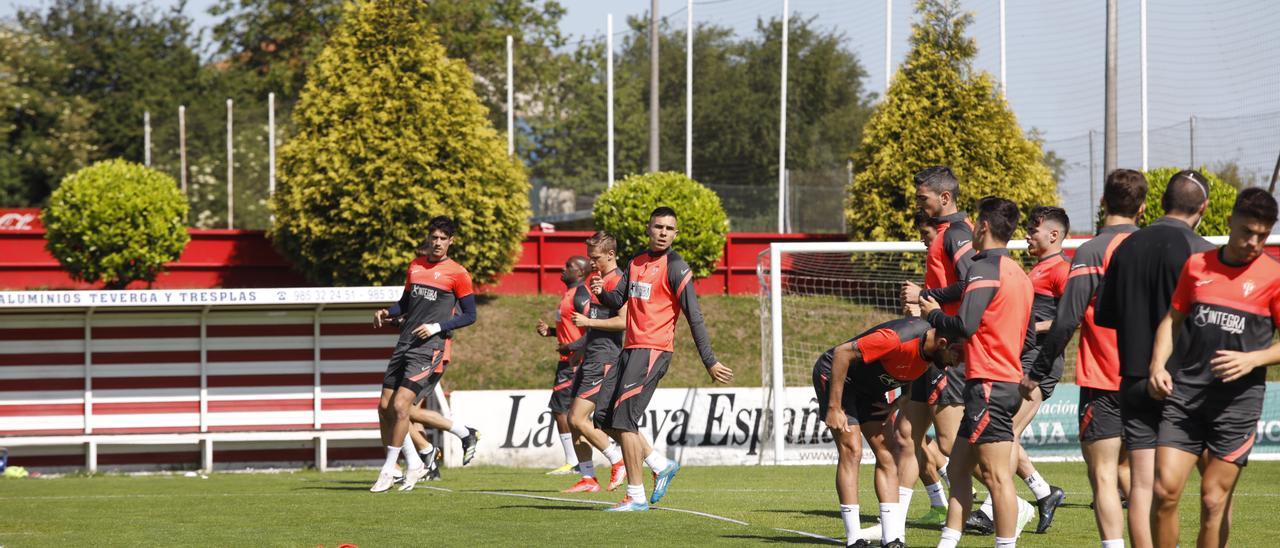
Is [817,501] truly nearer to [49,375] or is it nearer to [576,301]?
[576,301]

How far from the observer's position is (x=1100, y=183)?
28.0 m

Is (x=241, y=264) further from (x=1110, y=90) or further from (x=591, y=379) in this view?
(x=1110, y=90)

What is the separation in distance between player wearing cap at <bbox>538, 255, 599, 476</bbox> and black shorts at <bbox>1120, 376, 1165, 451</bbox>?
8.17 meters

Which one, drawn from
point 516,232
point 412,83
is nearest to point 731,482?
point 516,232

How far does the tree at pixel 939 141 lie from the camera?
82.0 ft

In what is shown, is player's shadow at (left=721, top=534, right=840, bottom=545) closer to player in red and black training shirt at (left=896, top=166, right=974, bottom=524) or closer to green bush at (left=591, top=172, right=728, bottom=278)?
player in red and black training shirt at (left=896, top=166, right=974, bottom=524)

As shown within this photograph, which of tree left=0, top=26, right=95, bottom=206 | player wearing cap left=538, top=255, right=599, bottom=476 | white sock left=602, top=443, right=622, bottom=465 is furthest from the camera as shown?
tree left=0, top=26, right=95, bottom=206

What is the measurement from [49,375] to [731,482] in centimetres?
945

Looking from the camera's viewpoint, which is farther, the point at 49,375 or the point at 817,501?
the point at 49,375

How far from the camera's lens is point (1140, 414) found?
6.20m

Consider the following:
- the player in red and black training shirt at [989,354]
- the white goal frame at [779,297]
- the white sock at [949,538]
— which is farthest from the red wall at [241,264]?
the white sock at [949,538]

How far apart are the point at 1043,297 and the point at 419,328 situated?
5453mm

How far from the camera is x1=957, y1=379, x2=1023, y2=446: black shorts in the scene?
6996 mm

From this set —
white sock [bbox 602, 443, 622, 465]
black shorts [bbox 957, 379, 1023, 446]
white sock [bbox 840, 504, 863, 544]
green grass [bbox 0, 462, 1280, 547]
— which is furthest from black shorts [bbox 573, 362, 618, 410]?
black shorts [bbox 957, 379, 1023, 446]
